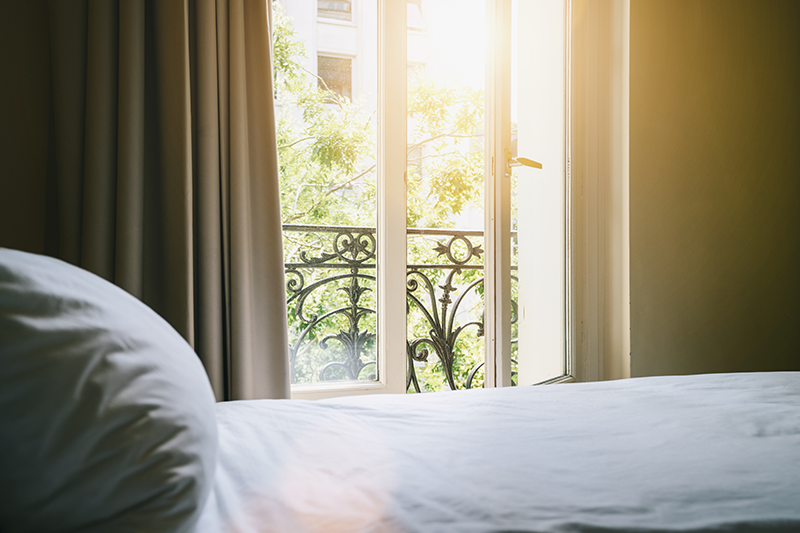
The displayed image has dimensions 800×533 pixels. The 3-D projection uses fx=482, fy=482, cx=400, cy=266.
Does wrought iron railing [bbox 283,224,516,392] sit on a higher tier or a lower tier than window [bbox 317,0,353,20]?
lower

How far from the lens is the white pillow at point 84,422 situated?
37 cm

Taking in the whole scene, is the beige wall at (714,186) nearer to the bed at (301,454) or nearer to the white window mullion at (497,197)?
the white window mullion at (497,197)

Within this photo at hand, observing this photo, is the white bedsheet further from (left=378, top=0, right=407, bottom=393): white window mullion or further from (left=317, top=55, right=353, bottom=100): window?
(left=317, top=55, right=353, bottom=100): window

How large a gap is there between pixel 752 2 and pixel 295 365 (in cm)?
253

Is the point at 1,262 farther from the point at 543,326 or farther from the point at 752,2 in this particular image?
the point at 752,2

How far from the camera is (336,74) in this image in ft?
6.25

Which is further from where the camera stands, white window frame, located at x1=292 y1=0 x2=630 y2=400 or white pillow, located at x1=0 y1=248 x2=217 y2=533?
white window frame, located at x1=292 y1=0 x2=630 y2=400

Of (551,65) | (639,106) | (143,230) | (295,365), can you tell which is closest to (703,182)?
A: (639,106)

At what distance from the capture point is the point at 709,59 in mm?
2084

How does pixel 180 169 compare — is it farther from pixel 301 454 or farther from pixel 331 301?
pixel 301 454

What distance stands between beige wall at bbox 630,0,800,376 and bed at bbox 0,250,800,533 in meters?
1.25

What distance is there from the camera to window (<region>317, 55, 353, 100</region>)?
1887 mm

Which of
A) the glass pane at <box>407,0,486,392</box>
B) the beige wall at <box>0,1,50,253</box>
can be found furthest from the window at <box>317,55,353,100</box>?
the beige wall at <box>0,1,50,253</box>

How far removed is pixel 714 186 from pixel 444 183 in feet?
3.81
